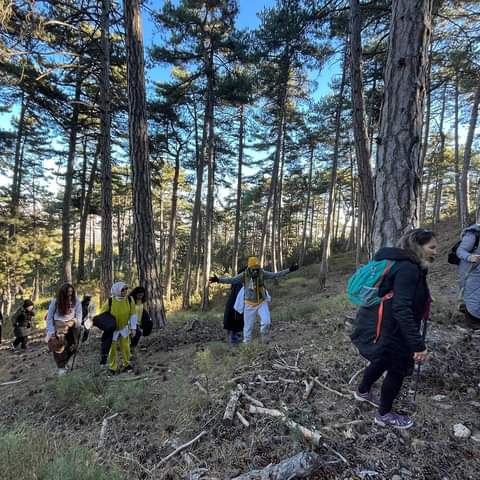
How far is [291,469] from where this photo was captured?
2.16 m

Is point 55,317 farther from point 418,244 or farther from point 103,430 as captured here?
point 418,244

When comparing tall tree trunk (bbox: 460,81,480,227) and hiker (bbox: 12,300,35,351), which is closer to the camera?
hiker (bbox: 12,300,35,351)

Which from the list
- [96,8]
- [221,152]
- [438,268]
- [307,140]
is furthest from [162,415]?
[307,140]

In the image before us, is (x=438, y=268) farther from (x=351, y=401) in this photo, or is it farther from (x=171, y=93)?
(x=171, y=93)

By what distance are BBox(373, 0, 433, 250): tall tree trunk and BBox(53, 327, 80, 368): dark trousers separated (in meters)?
5.24

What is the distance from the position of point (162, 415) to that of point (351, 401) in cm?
210

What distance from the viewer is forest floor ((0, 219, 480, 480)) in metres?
2.33

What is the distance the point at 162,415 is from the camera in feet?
11.3

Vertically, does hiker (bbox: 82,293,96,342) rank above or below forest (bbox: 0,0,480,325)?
below

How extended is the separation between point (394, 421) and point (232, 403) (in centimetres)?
155

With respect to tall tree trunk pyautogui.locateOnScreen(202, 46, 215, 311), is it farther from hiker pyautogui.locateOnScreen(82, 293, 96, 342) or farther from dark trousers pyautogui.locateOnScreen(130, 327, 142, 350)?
dark trousers pyautogui.locateOnScreen(130, 327, 142, 350)

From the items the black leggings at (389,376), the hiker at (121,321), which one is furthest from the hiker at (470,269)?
the hiker at (121,321)

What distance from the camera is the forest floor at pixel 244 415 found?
2330 mm

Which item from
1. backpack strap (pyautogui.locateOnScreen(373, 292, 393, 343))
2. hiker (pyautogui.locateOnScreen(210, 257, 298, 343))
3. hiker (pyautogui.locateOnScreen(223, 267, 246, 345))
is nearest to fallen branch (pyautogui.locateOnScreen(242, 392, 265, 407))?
backpack strap (pyautogui.locateOnScreen(373, 292, 393, 343))
